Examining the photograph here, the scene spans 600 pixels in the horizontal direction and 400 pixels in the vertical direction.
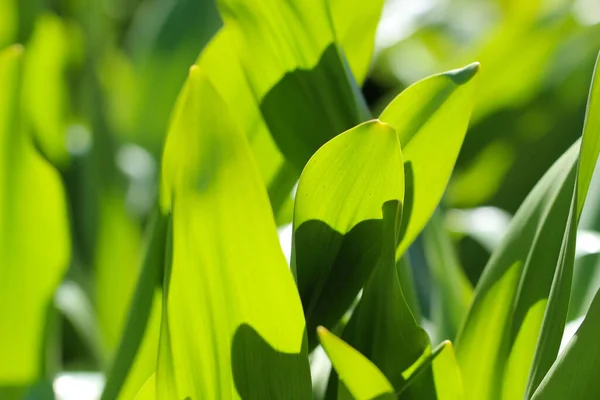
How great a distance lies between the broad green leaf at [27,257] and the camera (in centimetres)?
65

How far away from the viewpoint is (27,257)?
0.66m

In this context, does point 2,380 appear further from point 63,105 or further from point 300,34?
point 63,105

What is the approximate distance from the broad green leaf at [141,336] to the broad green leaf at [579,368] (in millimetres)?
266

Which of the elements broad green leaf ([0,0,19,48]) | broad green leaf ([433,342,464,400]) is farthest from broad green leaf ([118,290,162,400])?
broad green leaf ([0,0,19,48])

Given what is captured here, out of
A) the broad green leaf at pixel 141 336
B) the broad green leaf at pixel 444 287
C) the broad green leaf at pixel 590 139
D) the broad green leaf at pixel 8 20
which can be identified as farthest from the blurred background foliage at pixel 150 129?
the broad green leaf at pixel 590 139

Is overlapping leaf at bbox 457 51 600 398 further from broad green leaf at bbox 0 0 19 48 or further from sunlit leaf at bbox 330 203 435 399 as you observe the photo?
broad green leaf at bbox 0 0 19 48

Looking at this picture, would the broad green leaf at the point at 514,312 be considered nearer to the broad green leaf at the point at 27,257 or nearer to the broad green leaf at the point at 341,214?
the broad green leaf at the point at 341,214

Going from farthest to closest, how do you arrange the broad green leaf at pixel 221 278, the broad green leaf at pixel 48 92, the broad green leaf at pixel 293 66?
the broad green leaf at pixel 48 92 → the broad green leaf at pixel 293 66 → the broad green leaf at pixel 221 278

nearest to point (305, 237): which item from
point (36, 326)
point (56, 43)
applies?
point (36, 326)

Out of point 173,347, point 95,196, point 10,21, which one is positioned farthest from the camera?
point 95,196

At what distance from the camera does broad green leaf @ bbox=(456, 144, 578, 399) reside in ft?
1.67

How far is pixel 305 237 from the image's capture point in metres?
0.46

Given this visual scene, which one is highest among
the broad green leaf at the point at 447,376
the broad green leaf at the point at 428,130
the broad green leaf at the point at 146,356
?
the broad green leaf at the point at 428,130

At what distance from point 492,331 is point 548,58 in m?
0.69
